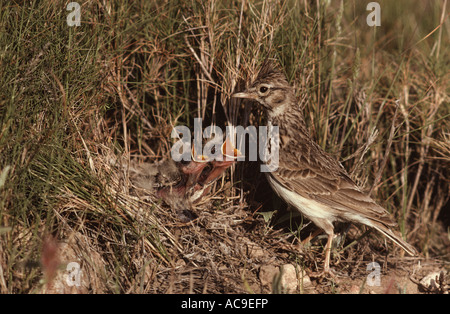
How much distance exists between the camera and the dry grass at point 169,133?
3857mm

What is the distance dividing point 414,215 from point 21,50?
4.46 metres

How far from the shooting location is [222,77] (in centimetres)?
506

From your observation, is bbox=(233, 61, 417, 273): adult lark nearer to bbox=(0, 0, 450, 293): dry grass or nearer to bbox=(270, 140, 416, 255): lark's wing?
bbox=(270, 140, 416, 255): lark's wing

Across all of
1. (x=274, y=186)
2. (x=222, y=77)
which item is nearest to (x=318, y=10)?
(x=222, y=77)

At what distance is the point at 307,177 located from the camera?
4.74m

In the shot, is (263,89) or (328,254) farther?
(263,89)

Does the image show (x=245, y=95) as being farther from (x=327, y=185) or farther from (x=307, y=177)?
(x=327, y=185)

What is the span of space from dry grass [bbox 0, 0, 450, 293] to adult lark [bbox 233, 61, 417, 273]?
25 centimetres

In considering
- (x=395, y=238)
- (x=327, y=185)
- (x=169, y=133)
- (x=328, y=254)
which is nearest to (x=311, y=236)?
(x=328, y=254)

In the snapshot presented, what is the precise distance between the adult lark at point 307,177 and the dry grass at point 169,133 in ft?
0.82

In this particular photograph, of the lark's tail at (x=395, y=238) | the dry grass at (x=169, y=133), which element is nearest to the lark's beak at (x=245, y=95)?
the dry grass at (x=169, y=133)

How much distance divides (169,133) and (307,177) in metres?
1.43

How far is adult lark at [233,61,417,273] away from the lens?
4.54 metres

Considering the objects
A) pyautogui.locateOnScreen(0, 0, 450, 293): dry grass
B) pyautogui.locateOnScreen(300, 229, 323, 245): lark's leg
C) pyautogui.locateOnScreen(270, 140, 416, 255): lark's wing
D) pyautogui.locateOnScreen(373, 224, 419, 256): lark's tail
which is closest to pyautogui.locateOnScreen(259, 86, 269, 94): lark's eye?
pyautogui.locateOnScreen(0, 0, 450, 293): dry grass
